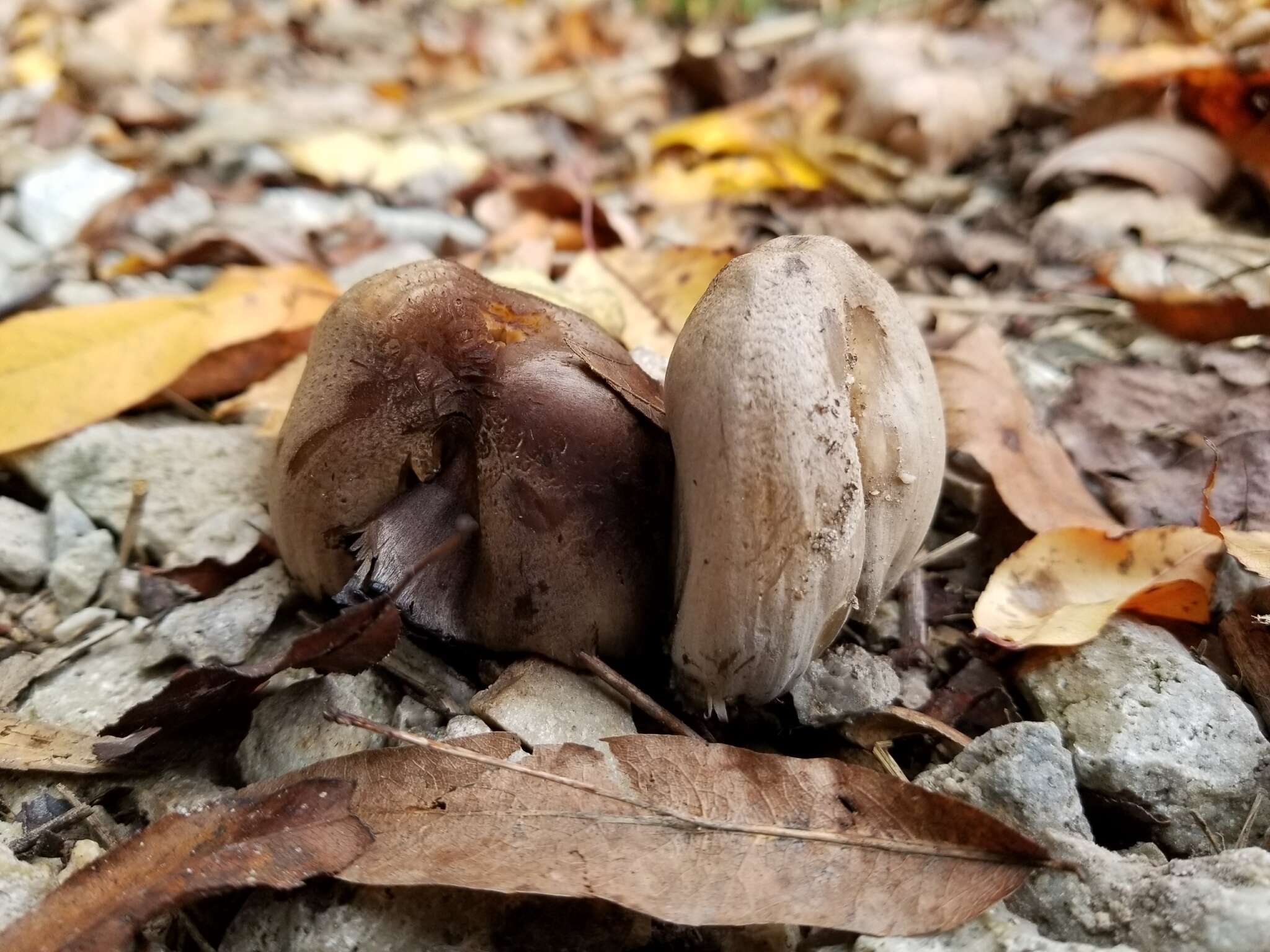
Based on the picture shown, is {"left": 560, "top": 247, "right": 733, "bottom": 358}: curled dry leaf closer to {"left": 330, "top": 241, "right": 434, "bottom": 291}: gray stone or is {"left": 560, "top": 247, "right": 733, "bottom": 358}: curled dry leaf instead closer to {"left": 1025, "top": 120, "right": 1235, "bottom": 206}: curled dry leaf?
{"left": 330, "top": 241, "right": 434, "bottom": 291}: gray stone

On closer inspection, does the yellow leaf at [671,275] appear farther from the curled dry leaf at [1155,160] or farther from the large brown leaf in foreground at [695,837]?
the curled dry leaf at [1155,160]

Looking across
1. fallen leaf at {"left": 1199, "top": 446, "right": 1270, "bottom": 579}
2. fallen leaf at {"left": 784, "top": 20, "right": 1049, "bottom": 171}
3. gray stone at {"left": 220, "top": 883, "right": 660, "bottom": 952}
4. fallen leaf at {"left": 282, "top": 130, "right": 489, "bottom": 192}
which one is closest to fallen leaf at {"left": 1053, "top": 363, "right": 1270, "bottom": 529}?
fallen leaf at {"left": 1199, "top": 446, "right": 1270, "bottom": 579}

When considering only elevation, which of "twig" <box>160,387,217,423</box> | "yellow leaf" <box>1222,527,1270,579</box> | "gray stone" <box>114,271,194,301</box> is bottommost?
"yellow leaf" <box>1222,527,1270,579</box>

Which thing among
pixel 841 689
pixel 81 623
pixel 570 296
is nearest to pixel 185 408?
pixel 81 623

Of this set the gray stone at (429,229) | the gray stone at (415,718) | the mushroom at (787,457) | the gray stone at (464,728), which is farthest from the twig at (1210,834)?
the gray stone at (429,229)

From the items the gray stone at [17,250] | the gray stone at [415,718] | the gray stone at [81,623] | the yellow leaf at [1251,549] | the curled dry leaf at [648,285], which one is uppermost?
the gray stone at [17,250]

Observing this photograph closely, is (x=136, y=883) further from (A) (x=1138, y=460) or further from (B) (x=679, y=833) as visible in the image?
(A) (x=1138, y=460)
